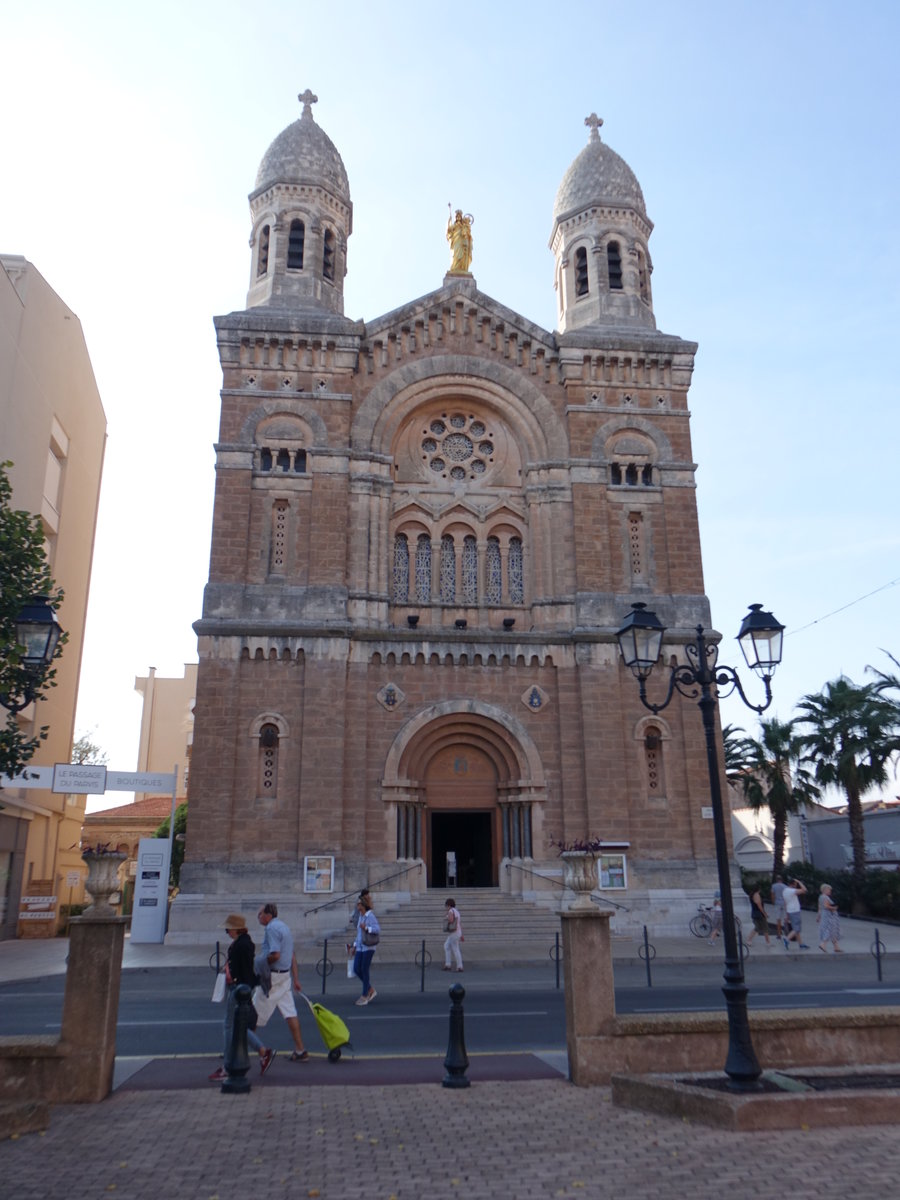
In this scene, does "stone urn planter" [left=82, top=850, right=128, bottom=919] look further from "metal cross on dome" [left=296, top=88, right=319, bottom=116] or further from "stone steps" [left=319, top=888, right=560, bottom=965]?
"metal cross on dome" [left=296, top=88, right=319, bottom=116]

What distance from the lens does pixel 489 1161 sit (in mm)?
7305

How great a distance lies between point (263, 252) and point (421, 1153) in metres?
30.5

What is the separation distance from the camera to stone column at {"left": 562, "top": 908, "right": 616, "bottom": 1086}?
9805 millimetres

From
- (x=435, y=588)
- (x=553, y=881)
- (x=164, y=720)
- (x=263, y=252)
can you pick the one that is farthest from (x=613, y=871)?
(x=164, y=720)

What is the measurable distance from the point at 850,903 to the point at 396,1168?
30.5 m

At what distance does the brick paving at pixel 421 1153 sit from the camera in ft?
21.9

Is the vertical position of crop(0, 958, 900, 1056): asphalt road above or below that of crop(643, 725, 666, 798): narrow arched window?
below

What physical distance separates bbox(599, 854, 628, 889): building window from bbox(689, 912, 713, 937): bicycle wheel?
6.68ft

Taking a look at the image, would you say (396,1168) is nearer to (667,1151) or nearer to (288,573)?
(667,1151)

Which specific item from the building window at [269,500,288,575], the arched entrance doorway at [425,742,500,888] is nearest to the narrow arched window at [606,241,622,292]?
the building window at [269,500,288,575]

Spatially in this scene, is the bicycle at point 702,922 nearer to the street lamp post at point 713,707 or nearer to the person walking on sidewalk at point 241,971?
the street lamp post at point 713,707

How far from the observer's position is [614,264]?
33.3m

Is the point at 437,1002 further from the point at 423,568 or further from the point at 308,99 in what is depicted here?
the point at 308,99

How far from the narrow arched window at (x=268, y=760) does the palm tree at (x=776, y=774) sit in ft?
62.4
